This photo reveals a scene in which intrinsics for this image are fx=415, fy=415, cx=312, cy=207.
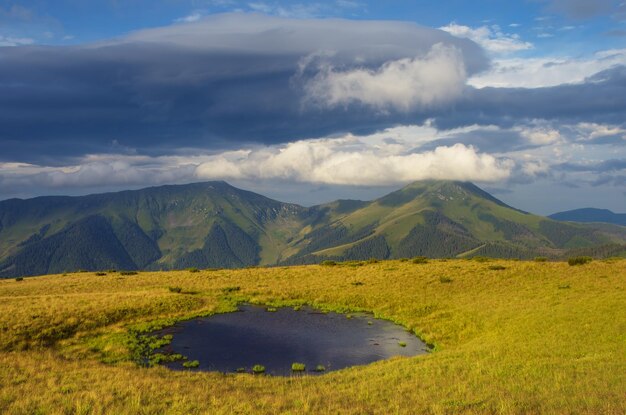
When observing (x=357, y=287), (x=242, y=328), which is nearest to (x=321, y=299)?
(x=357, y=287)

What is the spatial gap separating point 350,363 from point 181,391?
14655mm

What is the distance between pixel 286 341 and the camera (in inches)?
1540

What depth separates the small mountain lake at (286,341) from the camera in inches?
1297

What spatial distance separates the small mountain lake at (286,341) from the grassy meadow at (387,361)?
2.83m

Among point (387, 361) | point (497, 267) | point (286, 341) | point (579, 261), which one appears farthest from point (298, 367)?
point (579, 261)

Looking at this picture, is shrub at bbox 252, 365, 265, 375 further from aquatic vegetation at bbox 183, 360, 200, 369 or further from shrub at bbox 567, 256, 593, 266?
shrub at bbox 567, 256, 593, 266

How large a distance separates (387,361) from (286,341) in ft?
37.3

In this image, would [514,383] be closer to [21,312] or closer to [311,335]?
[311,335]

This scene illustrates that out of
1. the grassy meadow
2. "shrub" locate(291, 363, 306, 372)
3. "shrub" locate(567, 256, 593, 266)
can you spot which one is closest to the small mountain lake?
"shrub" locate(291, 363, 306, 372)

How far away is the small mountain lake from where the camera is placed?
3294 centimetres

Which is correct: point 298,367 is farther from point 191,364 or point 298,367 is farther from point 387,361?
point 191,364

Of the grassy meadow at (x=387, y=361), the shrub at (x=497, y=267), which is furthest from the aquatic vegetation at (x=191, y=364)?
the shrub at (x=497, y=267)

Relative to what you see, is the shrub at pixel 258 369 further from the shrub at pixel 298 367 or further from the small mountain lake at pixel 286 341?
the shrub at pixel 298 367

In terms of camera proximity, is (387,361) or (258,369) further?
(387,361)
